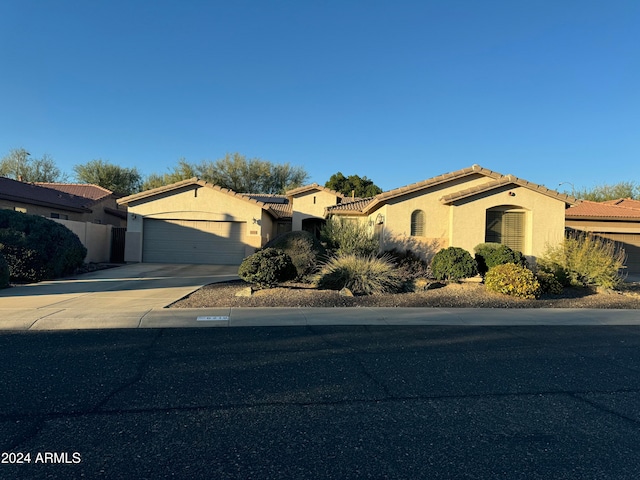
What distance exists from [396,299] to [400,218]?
6.80 meters

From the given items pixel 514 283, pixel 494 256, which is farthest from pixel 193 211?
pixel 514 283

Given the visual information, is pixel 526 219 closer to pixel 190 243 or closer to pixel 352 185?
pixel 190 243

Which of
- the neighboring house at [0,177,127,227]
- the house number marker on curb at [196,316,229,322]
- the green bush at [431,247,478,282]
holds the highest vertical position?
the neighboring house at [0,177,127,227]

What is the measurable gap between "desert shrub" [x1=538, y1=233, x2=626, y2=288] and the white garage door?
14442mm

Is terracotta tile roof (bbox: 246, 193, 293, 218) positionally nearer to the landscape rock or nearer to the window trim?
the window trim

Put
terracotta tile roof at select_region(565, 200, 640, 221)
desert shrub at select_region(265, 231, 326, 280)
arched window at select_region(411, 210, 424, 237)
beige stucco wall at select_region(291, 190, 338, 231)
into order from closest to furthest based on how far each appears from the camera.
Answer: desert shrub at select_region(265, 231, 326, 280) < arched window at select_region(411, 210, 424, 237) < terracotta tile roof at select_region(565, 200, 640, 221) < beige stucco wall at select_region(291, 190, 338, 231)

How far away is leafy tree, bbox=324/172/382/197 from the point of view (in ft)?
165

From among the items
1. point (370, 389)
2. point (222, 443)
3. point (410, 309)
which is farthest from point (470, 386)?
point (410, 309)

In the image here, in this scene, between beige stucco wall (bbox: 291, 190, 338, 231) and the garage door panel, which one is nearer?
the garage door panel

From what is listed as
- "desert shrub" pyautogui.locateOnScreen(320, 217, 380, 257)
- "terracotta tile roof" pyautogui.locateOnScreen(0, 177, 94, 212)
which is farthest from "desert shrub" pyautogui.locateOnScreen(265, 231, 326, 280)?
"terracotta tile roof" pyautogui.locateOnScreen(0, 177, 94, 212)

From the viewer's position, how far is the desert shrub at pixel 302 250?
1397 centimetres

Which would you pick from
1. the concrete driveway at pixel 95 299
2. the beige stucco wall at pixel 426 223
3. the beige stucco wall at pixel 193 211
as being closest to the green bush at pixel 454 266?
the beige stucco wall at pixel 426 223

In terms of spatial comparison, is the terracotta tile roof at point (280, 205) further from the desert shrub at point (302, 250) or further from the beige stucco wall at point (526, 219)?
the beige stucco wall at point (526, 219)

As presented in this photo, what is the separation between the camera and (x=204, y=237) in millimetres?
21703
